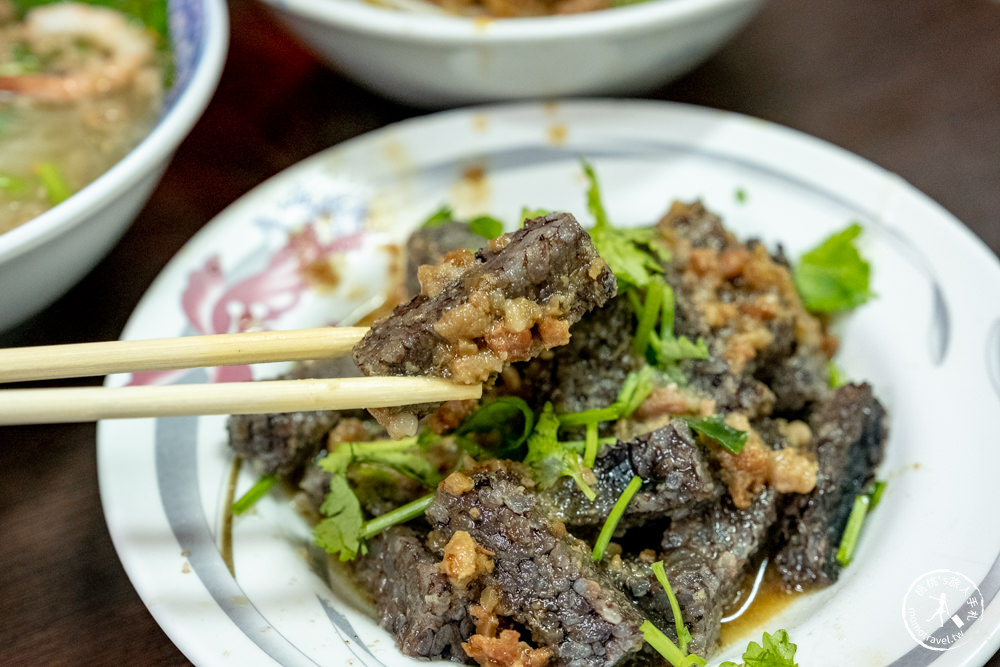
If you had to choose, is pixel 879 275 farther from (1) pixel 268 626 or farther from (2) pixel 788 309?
(1) pixel 268 626

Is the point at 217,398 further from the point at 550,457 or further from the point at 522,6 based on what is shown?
the point at 522,6

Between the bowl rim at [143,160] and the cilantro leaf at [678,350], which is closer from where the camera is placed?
the bowl rim at [143,160]

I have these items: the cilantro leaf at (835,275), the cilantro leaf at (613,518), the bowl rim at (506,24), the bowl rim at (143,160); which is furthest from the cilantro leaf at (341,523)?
the bowl rim at (506,24)

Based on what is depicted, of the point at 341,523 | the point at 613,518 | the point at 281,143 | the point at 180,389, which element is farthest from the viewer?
the point at 281,143

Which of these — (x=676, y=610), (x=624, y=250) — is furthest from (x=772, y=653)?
(x=624, y=250)

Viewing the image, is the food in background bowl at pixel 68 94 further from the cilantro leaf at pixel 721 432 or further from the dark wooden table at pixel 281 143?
the cilantro leaf at pixel 721 432

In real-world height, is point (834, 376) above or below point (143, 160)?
above

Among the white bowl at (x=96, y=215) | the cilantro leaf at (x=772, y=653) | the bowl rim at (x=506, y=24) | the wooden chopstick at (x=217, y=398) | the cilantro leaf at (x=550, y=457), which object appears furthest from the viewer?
the bowl rim at (x=506, y=24)
